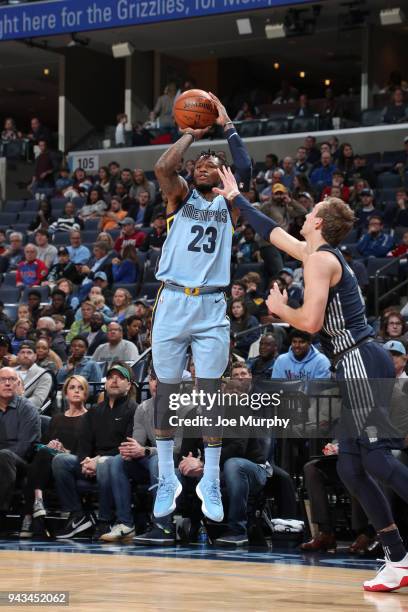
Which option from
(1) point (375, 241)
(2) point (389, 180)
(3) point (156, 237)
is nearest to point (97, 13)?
(3) point (156, 237)

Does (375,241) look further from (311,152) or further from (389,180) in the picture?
(311,152)

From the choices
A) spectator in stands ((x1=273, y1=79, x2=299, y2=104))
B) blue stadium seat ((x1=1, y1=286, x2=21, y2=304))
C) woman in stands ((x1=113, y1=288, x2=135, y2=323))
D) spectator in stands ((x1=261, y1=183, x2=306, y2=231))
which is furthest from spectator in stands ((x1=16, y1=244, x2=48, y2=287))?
spectator in stands ((x1=273, y1=79, x2=299, y2=104))

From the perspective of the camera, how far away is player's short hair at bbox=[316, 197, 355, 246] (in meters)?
5.78

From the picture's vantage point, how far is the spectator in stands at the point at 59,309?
1399 centimetres

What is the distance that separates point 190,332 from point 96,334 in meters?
6.37

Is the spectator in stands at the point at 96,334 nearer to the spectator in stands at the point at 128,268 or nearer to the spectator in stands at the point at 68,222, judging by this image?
the spectator in stands at the point at 128,268

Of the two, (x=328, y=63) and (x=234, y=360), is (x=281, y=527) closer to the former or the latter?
(x=234, y=360)

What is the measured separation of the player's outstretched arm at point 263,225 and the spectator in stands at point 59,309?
8213 mm

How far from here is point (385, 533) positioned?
5.75 m

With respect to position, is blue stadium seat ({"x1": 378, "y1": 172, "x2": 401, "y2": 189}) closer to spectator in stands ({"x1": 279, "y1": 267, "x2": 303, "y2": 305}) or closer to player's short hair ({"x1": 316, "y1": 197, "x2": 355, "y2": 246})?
spectator in stands ({"x1": 279, "y1": 267, "x2": 303, "y2": 305})

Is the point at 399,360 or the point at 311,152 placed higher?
the point at 311,152

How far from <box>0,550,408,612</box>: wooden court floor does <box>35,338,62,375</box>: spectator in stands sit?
4.53 m

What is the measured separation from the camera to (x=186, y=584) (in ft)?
18.3

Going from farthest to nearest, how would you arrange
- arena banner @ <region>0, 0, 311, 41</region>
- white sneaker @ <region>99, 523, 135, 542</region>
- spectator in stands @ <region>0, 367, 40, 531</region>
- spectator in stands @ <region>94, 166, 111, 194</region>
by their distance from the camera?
arena banner @ <region>0, 0, 311, 41</region> < spectator in stands @ <region>94, 166, 111, 194</region> < spectator in stands @ <region>0, 367, 40, 531</region> < white sneaker @ <region>99, 523, 135, 542</region>
